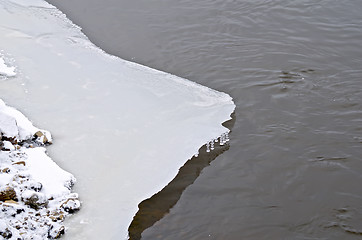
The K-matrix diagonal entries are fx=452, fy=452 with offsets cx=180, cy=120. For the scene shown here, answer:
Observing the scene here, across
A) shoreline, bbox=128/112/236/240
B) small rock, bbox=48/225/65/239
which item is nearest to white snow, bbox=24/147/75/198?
small rock, bbox=48/225/65/239

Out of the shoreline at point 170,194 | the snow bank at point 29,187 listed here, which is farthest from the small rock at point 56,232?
the shoreline at point 170,194

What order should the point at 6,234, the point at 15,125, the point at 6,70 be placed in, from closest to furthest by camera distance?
the point at 6,234 < the point at 15,125 < the point at 6,70

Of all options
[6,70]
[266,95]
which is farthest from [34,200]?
[266,95]

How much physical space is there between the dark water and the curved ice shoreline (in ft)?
1.18

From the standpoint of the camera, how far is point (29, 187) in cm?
455

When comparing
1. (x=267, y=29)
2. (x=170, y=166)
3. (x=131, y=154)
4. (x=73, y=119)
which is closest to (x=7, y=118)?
(x=73, y=119)

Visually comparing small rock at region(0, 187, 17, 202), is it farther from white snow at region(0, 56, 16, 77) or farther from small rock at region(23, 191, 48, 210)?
white snow at region(0, 56, 16, 77)

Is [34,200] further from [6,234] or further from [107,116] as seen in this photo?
[107,116]

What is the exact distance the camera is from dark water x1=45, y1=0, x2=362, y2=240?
4594 millimetres

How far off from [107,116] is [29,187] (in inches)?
65.3

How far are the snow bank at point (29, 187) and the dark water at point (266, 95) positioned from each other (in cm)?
95

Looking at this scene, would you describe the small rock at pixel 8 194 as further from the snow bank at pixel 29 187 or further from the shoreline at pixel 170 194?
the shoreline at pixel 170 194

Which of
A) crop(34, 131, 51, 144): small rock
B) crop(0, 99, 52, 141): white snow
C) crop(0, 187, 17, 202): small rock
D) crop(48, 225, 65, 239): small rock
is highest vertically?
crop(0, 99, 52, 141): white snow

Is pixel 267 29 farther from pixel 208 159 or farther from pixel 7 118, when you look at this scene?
pixel 7 118
